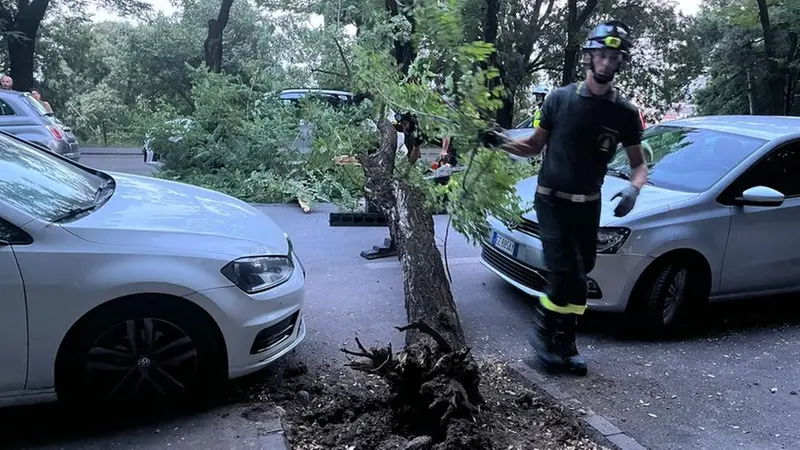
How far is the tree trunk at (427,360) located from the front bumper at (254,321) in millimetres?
531

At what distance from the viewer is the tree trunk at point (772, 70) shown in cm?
2205

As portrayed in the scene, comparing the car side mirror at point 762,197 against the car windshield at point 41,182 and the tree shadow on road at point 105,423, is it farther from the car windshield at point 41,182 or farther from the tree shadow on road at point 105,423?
the car windshield at point 41,182

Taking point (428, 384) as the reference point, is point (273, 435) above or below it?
below

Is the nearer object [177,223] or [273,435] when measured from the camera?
[273,435]

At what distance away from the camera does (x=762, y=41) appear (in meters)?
24.1

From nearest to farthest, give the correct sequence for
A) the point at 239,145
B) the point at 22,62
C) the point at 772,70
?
the point at 239,145 → the point at 22,62 → the point at 772,70

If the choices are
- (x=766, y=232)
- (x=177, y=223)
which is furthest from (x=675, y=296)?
(x=177, y=223)

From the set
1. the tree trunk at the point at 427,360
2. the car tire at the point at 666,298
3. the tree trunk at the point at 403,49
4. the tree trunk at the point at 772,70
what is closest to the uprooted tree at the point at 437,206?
the tree trunk at the point at 427,360

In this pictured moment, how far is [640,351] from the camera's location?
189 inches

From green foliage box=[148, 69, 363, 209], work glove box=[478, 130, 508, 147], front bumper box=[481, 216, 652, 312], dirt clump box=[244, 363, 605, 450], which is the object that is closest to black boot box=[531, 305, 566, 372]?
dirt clump box=[244, 363, 605, 450]

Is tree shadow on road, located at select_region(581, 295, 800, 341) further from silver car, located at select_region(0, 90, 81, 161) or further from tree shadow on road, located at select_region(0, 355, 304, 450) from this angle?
silver car, located at select_region(0, 90, 81, 161)

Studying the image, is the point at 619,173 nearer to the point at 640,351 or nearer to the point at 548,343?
the point at 640,351

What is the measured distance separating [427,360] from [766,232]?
343 cm

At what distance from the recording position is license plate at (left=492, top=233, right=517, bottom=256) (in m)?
5.32
